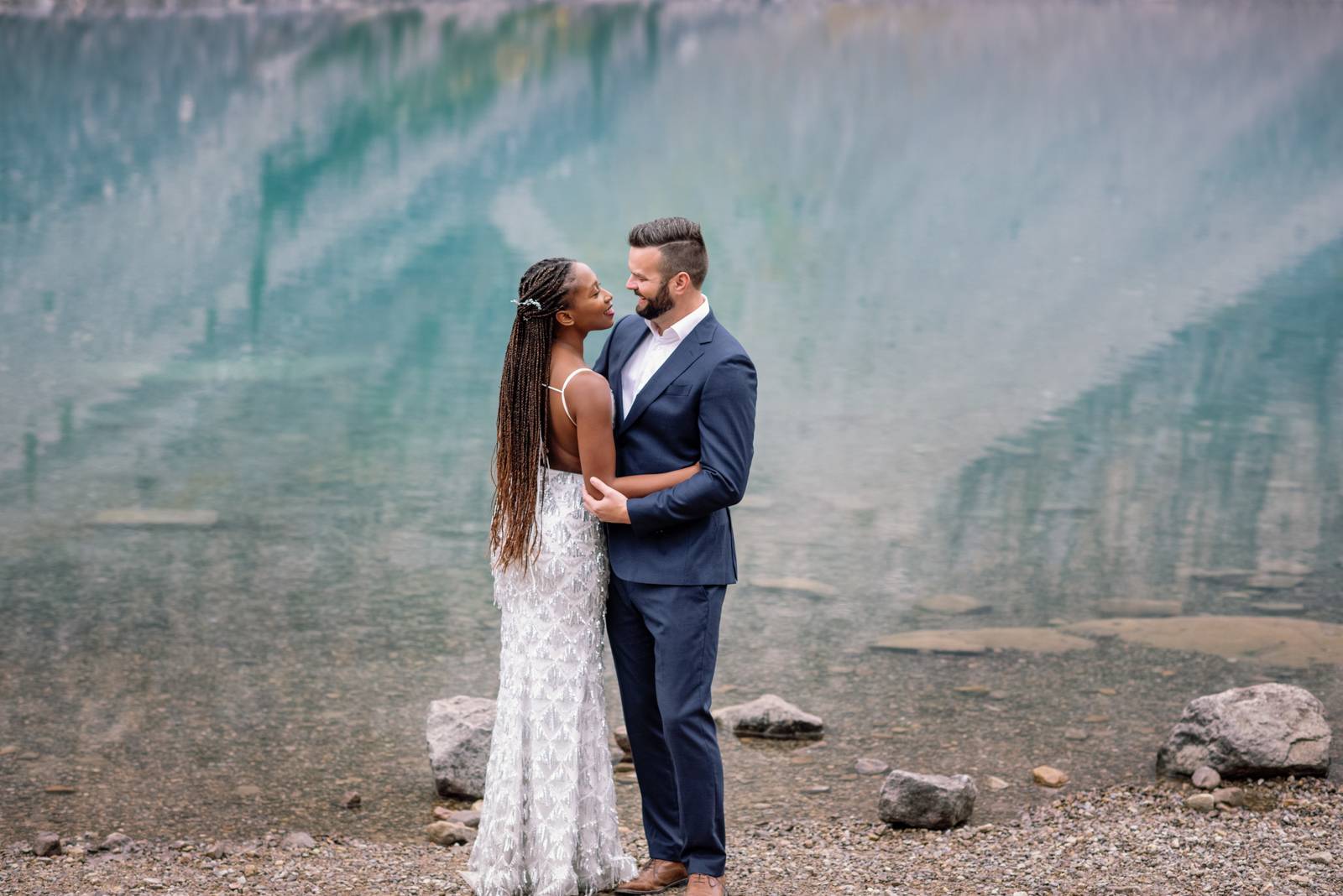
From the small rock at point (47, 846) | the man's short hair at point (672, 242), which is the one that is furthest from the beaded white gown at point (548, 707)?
the small rock at point (47, 846)

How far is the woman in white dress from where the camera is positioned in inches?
180

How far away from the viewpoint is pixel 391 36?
72.9 metres

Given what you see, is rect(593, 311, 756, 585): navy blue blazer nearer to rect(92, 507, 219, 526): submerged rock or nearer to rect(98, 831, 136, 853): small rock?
rect(98, 831, 136, 853): small rock

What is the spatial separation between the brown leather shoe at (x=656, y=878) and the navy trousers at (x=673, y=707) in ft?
0.12

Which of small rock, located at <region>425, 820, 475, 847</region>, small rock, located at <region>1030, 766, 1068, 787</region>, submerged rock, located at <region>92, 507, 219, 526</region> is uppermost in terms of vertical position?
submerged rock, located at <region>92, 507, 219, 526</region>

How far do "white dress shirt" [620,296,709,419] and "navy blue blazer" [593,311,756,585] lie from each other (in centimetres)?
3

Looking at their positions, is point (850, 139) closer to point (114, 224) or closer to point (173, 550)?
point (114, 224)

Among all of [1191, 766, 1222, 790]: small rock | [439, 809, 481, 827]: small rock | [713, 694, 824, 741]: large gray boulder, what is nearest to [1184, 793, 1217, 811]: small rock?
[1191, 766, 1222, 790]: small rock

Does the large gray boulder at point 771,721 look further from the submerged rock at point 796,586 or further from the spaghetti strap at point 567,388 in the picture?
the spaghetti strap at point 567,388

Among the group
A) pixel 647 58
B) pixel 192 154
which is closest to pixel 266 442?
pixel 192 154

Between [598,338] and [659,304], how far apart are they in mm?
18634

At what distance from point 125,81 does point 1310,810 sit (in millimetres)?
63768

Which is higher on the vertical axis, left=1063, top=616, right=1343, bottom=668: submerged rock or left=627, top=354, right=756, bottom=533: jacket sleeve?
left=627, top=354, right=756, bottom=533: jacket sleeve

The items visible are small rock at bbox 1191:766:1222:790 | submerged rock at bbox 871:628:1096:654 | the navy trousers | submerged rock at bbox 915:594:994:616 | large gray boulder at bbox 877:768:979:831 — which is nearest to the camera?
the navy trousers
